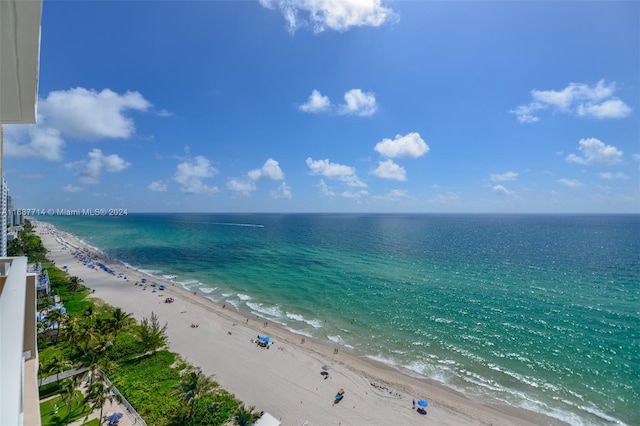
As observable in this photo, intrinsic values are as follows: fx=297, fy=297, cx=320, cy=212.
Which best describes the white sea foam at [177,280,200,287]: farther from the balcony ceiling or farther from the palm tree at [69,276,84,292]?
the balcony ceiling

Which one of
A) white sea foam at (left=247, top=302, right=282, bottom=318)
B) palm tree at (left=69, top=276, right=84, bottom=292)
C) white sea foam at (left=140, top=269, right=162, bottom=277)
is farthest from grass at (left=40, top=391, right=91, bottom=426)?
white sea foam at (left=140, top=269, right=162, bottom=277)

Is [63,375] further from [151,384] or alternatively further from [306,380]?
[306,380]

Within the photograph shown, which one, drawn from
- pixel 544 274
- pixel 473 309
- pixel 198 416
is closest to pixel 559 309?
pixel 473 309

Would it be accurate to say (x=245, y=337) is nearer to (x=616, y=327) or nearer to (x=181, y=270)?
(x=181, y=270)

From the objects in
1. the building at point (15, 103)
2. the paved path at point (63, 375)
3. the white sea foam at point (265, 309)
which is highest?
the building at point (15, 103)

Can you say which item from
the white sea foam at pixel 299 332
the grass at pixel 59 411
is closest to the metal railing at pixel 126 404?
the grass at pixel 59 411

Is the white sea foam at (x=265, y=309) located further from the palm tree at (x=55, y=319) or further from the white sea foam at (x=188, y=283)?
the palm tree at (x=55, y=319)

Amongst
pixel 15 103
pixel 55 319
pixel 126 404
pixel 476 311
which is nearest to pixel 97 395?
pixel 126 404
